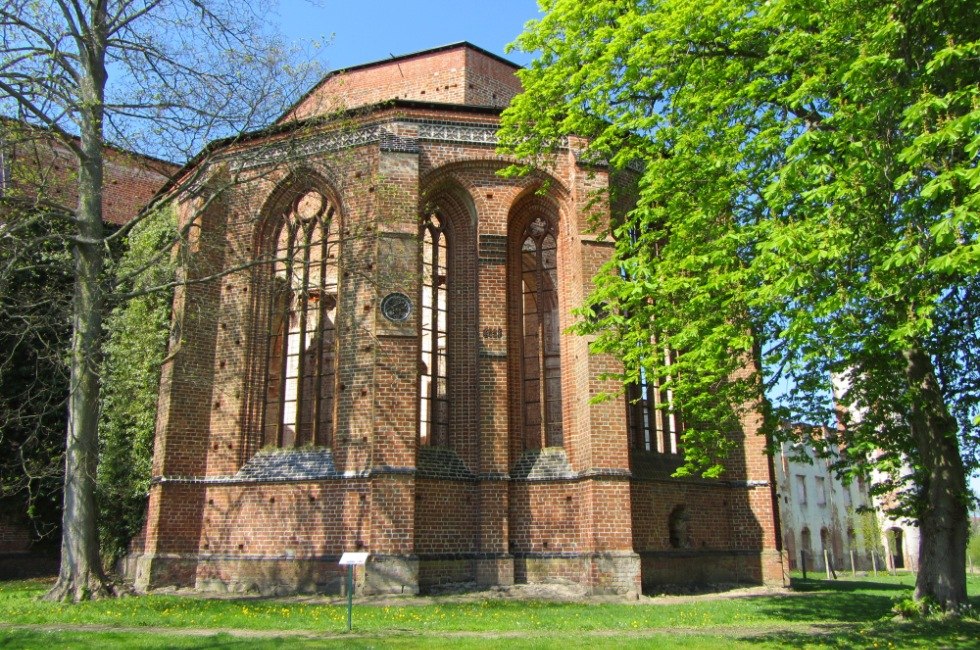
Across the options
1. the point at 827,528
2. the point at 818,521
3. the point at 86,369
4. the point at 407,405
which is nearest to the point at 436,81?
the point at 407,405

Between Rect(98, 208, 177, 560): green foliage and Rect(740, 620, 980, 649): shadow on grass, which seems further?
Rect(98, 208, 177, 560): green foliage

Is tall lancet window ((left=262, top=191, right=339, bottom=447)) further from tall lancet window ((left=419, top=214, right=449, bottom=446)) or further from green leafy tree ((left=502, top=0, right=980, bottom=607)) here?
green leafy tree ((left=502, top=0, right=980, bottom=607))

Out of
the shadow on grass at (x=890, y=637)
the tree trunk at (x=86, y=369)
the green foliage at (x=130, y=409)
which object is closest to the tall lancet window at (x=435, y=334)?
the green foliage at (x=130, y=409)

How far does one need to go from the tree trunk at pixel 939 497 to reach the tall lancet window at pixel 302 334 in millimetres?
10345

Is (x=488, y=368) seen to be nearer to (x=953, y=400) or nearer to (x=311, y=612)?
(x=311, y=612)

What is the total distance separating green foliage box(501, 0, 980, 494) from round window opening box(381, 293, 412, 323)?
379 centimetres

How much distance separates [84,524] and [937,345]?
1303 centimetres

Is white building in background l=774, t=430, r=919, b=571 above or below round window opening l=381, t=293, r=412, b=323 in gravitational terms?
below

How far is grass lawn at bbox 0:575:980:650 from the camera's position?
28.5ft

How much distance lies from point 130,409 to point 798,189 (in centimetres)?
1456

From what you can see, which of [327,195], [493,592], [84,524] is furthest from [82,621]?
[327,195]

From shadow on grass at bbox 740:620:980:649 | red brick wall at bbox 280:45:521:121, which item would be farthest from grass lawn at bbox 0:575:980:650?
red brick wall at bbox 280:45:521:121

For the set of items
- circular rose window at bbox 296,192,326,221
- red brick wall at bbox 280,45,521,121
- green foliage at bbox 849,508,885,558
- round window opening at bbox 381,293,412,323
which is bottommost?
green foliage at bbox 849,508,885,558

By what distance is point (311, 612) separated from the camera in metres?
11.4
